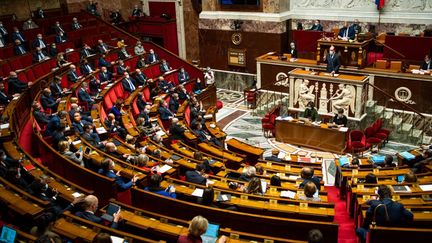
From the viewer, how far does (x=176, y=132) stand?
972 cm

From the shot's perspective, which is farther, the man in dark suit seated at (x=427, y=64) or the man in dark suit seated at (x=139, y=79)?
the man in dark suit seated at (x=139, y=79)

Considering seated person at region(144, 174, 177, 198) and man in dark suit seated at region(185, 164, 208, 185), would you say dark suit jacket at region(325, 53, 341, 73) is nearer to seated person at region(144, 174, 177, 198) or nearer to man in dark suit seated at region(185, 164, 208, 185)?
man in dark suit seated at region(185, 164, 208, 185)

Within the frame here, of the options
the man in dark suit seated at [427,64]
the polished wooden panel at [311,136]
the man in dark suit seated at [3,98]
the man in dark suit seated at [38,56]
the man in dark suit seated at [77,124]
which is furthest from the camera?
the man in dark suit seated at [38,56]

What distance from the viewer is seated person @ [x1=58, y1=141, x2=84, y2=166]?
23.0 feet

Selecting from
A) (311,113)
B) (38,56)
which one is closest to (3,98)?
(38,56)

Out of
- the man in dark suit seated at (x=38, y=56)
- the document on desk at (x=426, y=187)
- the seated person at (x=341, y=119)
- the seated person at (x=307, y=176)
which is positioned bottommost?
the seated person at (x=341, y=119)

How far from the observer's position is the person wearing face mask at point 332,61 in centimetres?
1267

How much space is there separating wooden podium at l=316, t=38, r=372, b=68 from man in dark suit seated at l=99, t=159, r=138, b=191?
8792 mm

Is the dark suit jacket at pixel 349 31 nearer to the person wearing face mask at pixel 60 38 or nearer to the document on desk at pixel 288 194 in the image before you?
the document on desk at pixel 288 194

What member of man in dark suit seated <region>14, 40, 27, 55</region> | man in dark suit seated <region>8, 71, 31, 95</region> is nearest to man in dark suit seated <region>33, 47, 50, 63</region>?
man in dark suit seated <region>14, 40, 27, 55</region>

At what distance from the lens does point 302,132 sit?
455 inches

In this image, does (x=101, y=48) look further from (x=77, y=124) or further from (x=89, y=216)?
(x=89, y=216)

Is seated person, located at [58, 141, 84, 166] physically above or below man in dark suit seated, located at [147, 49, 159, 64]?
below

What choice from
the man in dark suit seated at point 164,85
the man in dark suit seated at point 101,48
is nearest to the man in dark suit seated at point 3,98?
the man in dark suit seated at point 164,85
